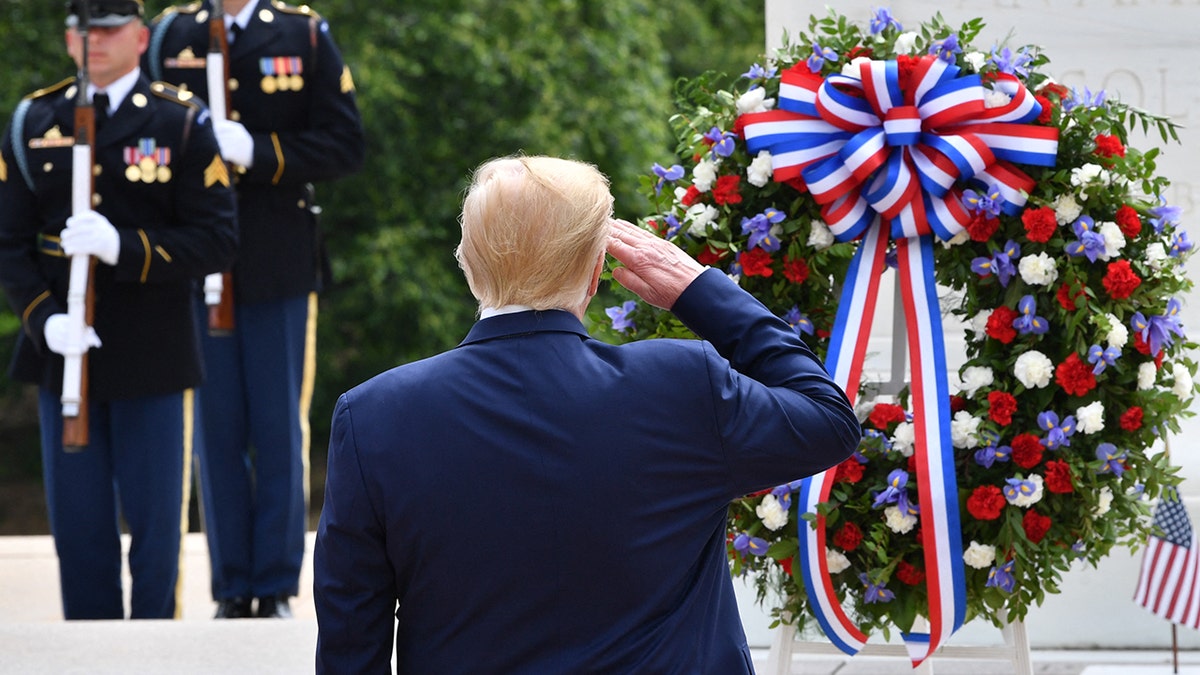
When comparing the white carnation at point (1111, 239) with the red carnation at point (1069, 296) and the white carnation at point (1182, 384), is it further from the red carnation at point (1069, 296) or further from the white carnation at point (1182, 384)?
the white carnation at point (1182, 384)

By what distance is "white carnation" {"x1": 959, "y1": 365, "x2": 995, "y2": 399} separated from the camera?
3514 millimetres

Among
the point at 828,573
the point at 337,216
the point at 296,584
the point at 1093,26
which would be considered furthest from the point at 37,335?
the point at 337,216

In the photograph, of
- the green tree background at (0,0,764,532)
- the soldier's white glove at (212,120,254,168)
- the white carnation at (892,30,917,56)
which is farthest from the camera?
the green tree background at (0,0,764,532)

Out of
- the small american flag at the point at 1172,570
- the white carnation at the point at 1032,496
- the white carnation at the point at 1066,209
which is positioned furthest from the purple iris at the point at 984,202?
the small american flag at the point at 1172,570

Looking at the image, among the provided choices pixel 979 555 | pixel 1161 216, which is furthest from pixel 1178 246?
pixel 979 555

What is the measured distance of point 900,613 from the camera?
3.49 m

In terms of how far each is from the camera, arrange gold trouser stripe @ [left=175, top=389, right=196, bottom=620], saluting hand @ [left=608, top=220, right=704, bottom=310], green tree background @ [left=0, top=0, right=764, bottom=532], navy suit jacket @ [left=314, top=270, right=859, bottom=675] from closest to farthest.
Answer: navy suit jacket @ [left=314, top=270, right=859, bottom=675], saluting hand @ [left=608, top=220, right=704, bottom=310], gold trouser stripe @ [left=175, top=389, right=196, bottom=620], green tree background @ [left=0, top=0, right=764, bottom=532]

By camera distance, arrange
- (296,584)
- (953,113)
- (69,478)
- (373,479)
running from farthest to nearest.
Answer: (296,584) < (69,478) < (953,113) < (373,479)

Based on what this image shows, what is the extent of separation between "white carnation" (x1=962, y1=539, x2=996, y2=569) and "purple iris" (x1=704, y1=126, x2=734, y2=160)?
98 centimetres

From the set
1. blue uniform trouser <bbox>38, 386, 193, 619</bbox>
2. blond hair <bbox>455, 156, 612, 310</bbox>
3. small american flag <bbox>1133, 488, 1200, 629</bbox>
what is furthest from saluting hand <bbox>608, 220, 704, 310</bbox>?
blue uniform trouser <bbox>38, 386, 193, 619</bbox>

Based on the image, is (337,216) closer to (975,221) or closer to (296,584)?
(296,584)

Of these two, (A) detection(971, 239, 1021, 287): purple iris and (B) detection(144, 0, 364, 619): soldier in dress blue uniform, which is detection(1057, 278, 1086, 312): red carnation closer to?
(A) detection(971, 239, 1021, 287): purple iris

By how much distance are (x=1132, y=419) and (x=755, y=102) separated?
1036mm

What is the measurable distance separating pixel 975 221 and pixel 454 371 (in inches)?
63.3
